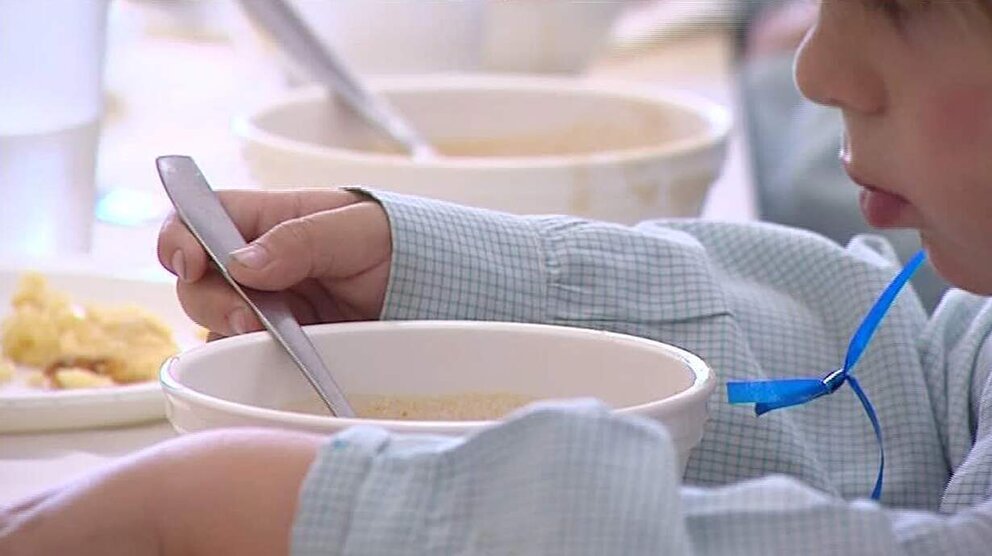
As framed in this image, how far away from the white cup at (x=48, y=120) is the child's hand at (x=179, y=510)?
0.45 metres

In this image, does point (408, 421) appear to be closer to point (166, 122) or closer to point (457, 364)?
point (457, 364)

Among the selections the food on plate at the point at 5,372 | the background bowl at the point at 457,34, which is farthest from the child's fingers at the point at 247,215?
the background bowl at the point at 457,34

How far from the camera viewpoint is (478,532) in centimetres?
45

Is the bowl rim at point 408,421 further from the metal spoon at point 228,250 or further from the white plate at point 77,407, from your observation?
the white plate at point 77,407

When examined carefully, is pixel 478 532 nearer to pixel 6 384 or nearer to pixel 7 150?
pixel 6 384

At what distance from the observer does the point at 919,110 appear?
589 millimetres

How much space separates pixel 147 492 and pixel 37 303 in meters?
0.36

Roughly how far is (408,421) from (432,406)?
93 mm

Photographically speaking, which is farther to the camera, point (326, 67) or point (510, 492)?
point (326, 67)

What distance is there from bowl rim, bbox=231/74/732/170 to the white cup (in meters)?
0.10

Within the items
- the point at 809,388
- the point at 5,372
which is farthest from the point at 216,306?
the point at 809,388

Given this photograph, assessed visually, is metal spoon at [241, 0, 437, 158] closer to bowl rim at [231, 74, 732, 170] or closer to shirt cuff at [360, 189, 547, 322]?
bowl rim at [231, 74, 732, 170]

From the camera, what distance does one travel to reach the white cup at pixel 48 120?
2.94 feet

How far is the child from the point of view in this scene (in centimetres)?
45
